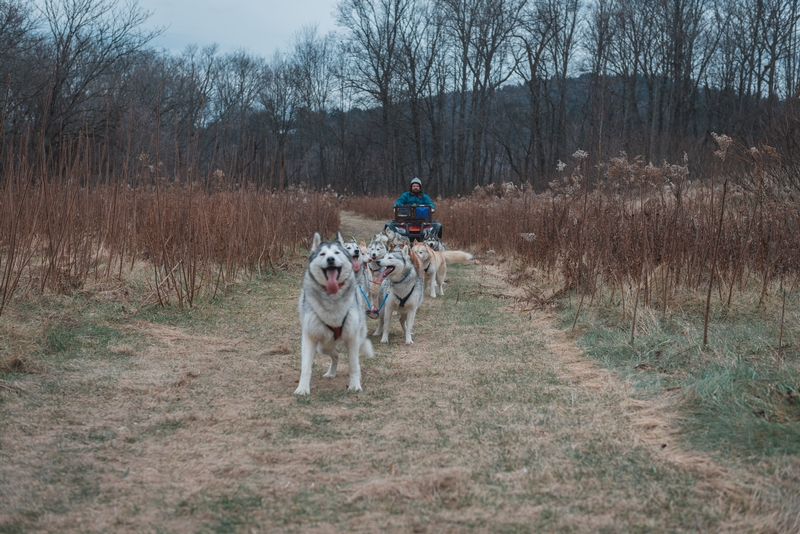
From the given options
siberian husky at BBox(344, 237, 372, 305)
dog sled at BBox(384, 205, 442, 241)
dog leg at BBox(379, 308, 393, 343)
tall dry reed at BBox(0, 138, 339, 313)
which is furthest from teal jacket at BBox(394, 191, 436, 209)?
dog leg at BBox(379, 308, 393, 343)

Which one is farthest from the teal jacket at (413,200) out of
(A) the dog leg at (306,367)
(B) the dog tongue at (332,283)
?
(A) the dog leg at (306,367)

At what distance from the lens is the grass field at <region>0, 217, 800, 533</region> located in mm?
2637

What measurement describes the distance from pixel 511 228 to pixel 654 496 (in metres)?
11.0

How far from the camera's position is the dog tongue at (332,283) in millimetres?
4738

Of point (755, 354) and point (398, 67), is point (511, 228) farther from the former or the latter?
point (398, 67)

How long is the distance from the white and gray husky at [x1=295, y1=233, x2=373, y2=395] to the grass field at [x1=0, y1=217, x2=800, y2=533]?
0.80ft

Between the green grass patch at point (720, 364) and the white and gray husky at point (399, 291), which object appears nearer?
the green grass patch at point (720, 364)

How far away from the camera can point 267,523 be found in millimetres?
2572

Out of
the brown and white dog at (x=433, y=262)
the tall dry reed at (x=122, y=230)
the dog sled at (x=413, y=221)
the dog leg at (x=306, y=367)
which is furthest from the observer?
the dog sled at (x=413, y=221)

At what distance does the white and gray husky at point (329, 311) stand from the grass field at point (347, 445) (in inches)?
9.6

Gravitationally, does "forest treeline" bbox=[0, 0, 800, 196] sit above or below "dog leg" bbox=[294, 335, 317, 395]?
Answer: above

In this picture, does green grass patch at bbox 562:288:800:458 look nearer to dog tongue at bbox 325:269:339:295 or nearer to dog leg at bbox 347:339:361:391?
dog leg at bbox 347:339:361:391

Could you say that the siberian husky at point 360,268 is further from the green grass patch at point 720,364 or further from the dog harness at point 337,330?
the green grass patch at point 720,364

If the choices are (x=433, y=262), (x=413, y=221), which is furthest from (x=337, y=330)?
(x=413, y=221)
